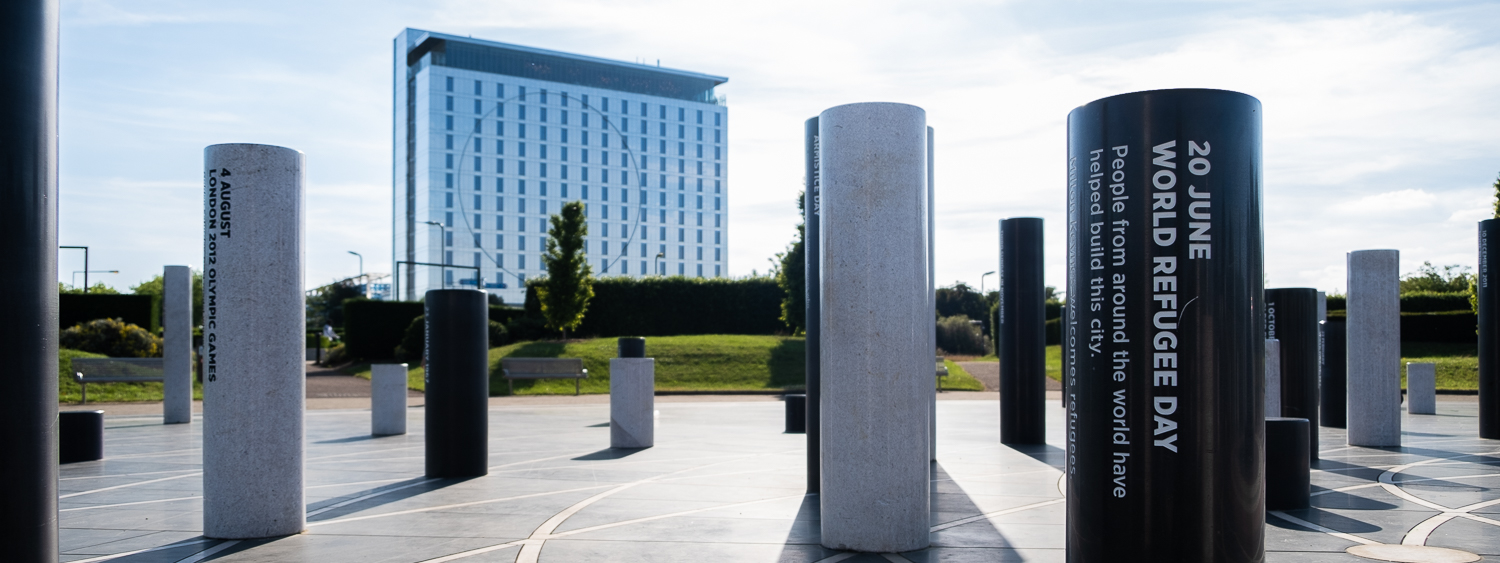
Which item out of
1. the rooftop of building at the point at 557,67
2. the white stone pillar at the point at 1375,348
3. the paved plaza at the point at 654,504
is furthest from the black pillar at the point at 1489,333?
the rooftop of building at the point at 557,67

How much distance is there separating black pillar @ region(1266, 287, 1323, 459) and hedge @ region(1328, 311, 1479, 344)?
88.8 feet

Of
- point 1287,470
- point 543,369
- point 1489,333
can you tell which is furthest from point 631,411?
point 543,369

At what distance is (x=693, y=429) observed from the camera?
16766 mm

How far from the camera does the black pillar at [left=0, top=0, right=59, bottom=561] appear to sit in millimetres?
3893

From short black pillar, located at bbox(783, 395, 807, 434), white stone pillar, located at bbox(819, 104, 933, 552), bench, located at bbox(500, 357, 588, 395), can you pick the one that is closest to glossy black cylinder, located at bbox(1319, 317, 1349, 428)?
short black pillar, located at bbox(783, 395, 807, 434)

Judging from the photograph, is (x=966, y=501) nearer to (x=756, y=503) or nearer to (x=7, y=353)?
(x=756, y=503)

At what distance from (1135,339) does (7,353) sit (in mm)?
4798

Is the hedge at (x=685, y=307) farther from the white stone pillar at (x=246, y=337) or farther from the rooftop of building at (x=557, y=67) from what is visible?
the rooftop of building at (x=557, y=67)

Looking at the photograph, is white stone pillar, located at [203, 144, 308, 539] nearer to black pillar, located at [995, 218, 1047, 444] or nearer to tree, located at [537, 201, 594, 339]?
black pillar, located at [995, 218, 1047, 444]

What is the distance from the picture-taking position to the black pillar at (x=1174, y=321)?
4.77m

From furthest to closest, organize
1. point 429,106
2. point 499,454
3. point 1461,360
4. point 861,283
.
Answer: point 429,106 < point 1461,360 < point 499,454 < point 861,283

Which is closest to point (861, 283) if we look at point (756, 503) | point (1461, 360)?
point (756, 503)

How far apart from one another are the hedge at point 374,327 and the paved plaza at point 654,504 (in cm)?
3012

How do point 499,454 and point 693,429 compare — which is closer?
point 499,454
